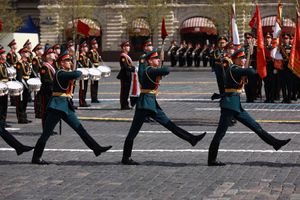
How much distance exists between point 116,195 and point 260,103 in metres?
10.9

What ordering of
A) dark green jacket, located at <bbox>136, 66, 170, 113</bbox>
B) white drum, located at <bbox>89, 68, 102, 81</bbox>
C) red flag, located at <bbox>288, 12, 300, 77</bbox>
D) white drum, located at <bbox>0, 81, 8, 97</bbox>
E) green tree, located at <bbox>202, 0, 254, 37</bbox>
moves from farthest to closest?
green tree, located at <bbox>202, 0, 254, 37</bbox>
white drum, located at <bbox>89, 68, 102, 81</bbox>
red flag, located at <bbox>288, 12, 300, 77</bbox>
white drum, located at <bbox>0, 81, 8, 97</bbox>
dark green jacket, located at <bbox>136, 66, 170, 113</bbox>

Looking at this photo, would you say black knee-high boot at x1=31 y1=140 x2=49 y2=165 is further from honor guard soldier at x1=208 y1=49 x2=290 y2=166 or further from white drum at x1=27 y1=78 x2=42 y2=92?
white drum at x1=27 y1=78 x2=42 y2=92

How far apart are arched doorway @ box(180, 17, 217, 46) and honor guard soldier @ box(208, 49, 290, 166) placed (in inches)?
1462

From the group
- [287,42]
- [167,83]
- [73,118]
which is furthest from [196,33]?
[73,118]

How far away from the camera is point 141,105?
30.9 feet

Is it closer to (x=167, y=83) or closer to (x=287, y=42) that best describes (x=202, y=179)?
(x=287, y=42)

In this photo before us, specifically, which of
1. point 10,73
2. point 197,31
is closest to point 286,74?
point 10,73

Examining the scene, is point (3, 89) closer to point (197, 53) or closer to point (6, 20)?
point (197, 53)

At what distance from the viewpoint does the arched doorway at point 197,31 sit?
155 feet

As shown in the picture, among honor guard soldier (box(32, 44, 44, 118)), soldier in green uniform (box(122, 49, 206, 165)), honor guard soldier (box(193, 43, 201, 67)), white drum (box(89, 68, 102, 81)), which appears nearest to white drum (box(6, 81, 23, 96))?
honor guard soldier (box(32, 44, 44, 118))

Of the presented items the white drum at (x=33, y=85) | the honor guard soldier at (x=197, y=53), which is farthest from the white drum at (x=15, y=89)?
the honor guard soldier at (x=197, y=53)

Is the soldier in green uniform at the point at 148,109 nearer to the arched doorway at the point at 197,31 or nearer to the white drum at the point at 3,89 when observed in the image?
the white drum at the point at 3,89

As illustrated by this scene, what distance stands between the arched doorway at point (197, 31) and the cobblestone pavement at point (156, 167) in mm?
33016

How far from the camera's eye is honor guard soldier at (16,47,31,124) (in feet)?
47.4
